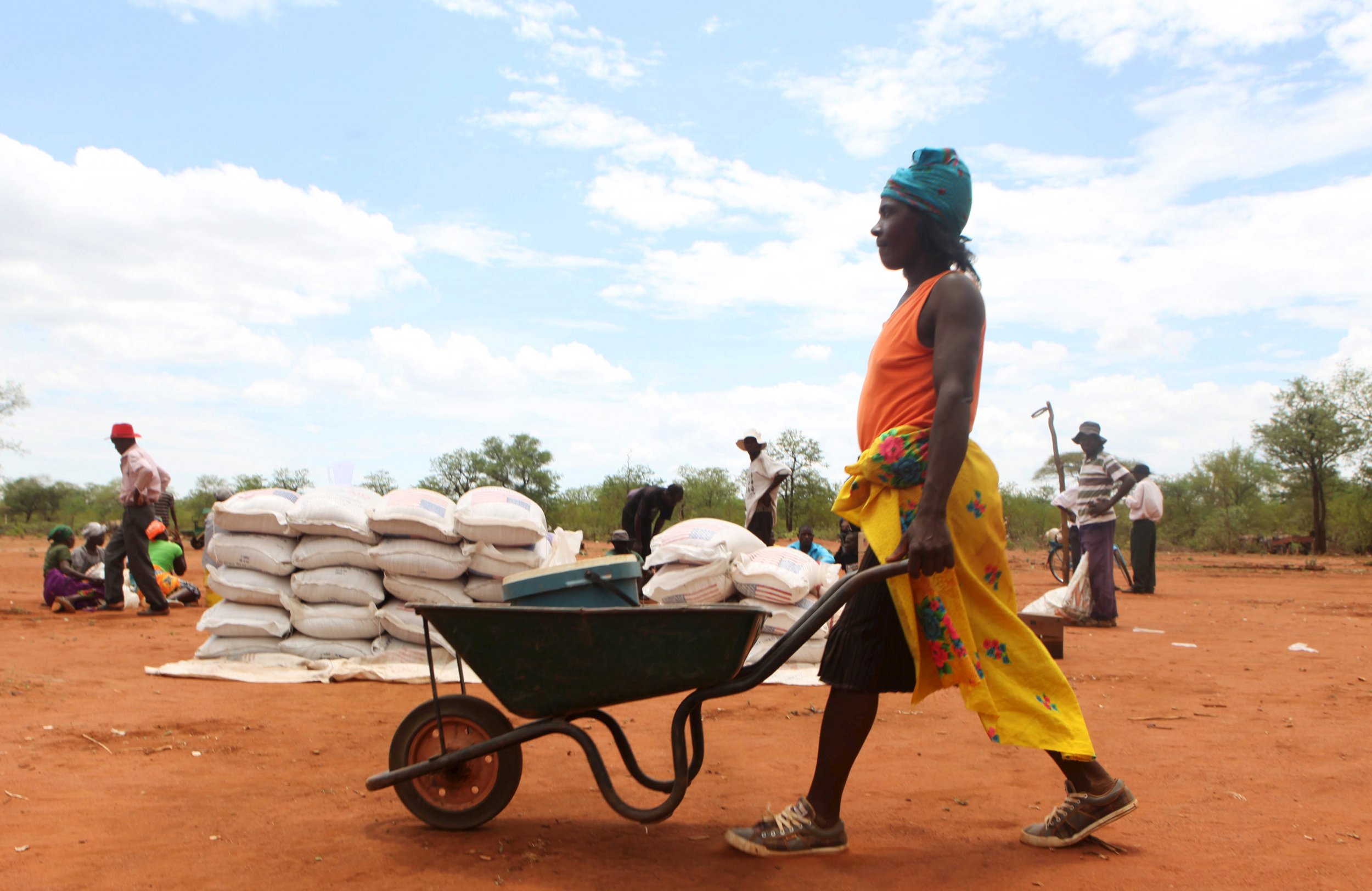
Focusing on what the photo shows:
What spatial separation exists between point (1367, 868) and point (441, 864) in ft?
7.11

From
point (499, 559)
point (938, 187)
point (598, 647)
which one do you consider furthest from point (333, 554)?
point (938, 187)

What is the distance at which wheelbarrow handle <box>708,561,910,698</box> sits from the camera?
2.16 m

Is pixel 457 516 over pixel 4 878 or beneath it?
over

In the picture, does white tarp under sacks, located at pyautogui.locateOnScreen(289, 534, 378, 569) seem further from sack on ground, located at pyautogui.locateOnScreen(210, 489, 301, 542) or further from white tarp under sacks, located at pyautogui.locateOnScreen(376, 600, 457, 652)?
white tarp under sacks, located at pyautogui.locateOnScreen(376, 600, 457, 652)

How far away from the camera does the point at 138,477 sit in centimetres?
702

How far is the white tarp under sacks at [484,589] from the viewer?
16.9ft

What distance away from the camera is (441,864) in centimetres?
223

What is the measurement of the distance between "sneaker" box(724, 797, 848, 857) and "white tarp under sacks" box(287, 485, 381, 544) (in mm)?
3421

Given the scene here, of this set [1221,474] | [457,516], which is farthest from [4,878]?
[1221,474]

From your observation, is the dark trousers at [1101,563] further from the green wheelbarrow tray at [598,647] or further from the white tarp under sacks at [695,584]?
the green wheelbarrow tray at [598,647]

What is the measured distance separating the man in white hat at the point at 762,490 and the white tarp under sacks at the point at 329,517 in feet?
12.4

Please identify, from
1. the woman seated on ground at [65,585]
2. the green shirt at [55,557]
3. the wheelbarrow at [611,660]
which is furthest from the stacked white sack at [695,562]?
the green shirt at [55,557]

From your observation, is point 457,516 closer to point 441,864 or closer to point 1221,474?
point 441,864

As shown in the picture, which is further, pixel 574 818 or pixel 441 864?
pixel 574 818
